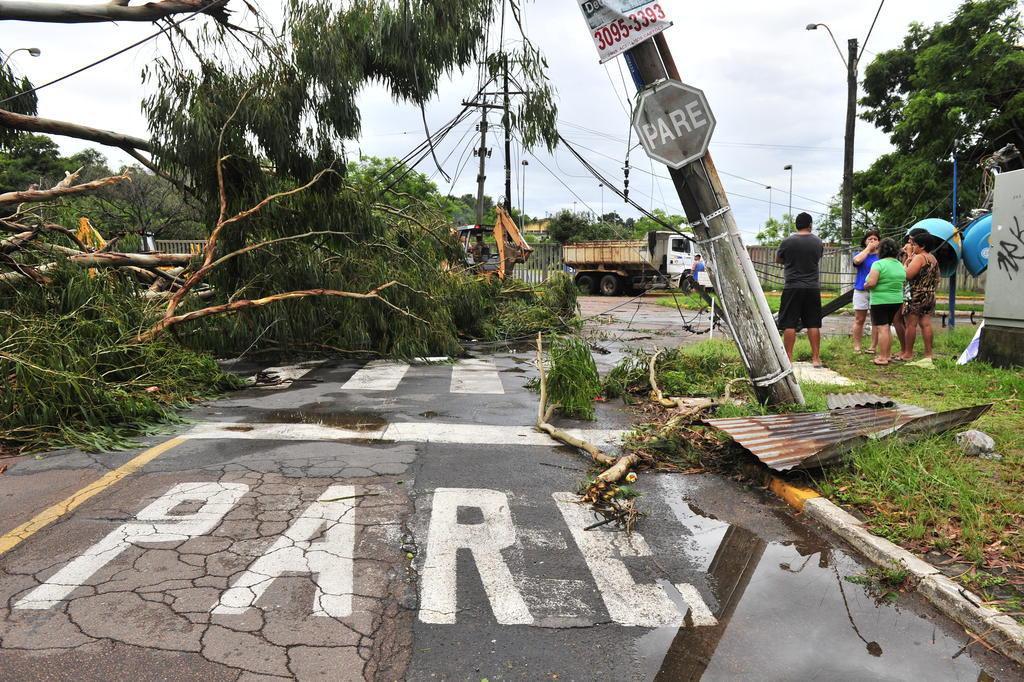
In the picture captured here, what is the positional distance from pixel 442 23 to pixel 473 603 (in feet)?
29.0

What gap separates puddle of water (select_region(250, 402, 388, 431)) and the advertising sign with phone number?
3.89 m

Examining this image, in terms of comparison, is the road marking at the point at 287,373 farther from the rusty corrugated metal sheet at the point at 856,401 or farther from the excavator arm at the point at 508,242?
the excavator arm at the point at 508,242

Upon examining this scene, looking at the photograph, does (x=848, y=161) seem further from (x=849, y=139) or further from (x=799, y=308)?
(x=799, y=308)

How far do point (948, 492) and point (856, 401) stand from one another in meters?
2.54

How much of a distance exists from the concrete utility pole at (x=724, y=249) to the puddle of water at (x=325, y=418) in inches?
134

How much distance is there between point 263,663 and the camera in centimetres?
264

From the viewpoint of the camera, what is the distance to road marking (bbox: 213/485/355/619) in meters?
3.12

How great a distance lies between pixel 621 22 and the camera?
566 centimetres

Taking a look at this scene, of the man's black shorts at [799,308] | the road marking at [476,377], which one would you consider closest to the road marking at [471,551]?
the road marking at [476,377]

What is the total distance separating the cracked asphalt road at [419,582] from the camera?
2705mm

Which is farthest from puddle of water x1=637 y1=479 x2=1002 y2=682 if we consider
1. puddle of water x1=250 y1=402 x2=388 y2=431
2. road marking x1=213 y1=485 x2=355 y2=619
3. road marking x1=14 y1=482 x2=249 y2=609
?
puddle of water x1=250 y1=402 x2=388 y2=431

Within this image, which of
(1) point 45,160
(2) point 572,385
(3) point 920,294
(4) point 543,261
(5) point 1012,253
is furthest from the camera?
(1) point 45,160

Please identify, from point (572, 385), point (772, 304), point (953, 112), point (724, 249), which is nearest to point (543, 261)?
point (772, 304)

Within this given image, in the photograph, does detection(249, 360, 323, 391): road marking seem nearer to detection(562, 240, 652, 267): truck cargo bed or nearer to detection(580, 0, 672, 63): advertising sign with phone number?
detection(580, 0, 672, 63): advertising sign with phone number
